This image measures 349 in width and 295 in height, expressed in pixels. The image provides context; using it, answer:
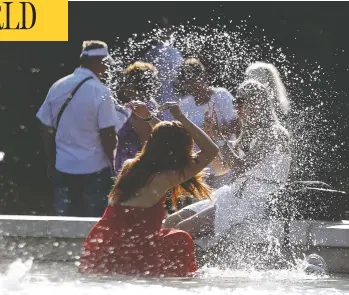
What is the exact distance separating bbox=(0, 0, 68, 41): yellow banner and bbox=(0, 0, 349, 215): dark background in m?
0.08

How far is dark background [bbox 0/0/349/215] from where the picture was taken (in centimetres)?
948

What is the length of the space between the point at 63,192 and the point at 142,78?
0.98 metres

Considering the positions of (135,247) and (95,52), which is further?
(95,52)

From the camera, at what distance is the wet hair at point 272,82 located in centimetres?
665

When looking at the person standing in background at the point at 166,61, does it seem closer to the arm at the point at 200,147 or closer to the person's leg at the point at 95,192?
the person's leg at the point at 95,192

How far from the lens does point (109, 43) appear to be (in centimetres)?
972

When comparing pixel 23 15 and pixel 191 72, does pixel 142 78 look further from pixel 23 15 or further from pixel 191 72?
pixel 23 15

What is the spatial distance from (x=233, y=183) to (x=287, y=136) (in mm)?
405

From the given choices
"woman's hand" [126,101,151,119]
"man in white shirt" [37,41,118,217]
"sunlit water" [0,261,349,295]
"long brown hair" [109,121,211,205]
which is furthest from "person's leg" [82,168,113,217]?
"sunlit water" [0,261,349,295]

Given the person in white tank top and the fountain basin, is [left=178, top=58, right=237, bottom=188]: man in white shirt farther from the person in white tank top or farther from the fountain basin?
the fountain basin

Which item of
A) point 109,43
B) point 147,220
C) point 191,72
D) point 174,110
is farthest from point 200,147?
point 109,43

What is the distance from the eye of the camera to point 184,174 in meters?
5.48

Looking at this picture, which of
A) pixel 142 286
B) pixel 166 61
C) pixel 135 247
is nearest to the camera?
pixel 142 286

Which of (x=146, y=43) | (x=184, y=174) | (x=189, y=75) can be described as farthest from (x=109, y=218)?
(x=146, y=43)
